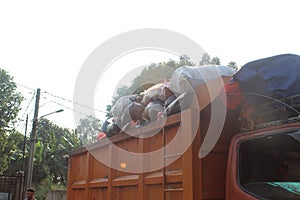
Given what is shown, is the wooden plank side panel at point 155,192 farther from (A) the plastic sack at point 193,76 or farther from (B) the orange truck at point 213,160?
(A) the plastic sack at point 193,76

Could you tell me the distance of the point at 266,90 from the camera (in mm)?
2947

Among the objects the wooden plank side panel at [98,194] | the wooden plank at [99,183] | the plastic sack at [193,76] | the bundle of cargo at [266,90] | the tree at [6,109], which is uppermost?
the tree at [6,109]

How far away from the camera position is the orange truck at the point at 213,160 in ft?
8.86

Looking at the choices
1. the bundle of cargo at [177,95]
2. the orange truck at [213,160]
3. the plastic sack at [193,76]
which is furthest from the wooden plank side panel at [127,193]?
the plastic sack at [193,76]

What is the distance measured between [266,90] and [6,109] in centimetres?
2818

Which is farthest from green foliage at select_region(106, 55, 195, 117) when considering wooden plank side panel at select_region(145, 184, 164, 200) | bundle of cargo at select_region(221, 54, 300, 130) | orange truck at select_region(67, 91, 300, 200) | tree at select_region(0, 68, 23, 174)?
tree at select_region(0, 68, 23, 174)

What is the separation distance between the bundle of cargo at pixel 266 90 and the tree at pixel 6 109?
24.9 meters

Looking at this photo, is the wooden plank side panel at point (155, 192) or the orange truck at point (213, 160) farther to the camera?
the wooden plank side panel at point (155, 192)

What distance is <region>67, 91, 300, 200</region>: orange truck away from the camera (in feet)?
8.86

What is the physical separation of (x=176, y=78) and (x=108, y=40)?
2.25 meters

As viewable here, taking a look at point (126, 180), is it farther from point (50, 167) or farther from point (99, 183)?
point (50, 167)

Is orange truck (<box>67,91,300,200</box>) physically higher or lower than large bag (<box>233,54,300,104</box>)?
lower

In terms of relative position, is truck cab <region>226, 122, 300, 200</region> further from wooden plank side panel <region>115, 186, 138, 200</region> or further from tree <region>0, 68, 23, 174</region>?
tree <region>0, 68, 23, 174</region>

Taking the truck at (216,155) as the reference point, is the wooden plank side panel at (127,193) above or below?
below
